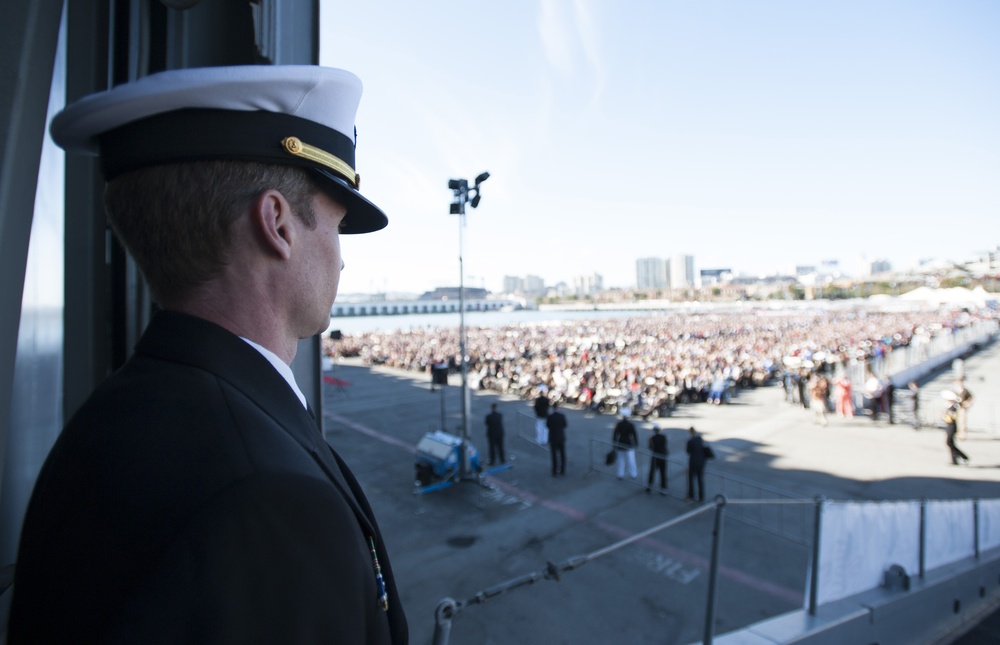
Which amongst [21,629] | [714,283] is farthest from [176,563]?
[714,283]

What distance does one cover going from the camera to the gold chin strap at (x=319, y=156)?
0.90 metres

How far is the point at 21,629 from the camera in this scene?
642 millimetres

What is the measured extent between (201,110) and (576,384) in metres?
19.2

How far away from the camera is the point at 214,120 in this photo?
0.88 m

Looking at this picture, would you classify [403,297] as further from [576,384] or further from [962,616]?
[962,616]

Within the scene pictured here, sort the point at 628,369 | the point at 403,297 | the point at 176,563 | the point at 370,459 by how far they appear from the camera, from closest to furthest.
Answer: the point at 176,563
the point at 370,459
the point at 628,369
the point at 403,297

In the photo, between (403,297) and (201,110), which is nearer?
(201,110)

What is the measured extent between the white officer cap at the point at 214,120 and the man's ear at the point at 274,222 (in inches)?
3.2

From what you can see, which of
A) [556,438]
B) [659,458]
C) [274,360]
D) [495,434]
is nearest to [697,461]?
[659,458]

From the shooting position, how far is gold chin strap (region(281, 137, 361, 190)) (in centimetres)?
90

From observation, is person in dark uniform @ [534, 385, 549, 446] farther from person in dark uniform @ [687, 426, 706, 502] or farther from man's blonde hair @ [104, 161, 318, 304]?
man's blonde hair @ [104, 161, 318, 304]

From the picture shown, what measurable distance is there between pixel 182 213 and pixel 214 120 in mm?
182

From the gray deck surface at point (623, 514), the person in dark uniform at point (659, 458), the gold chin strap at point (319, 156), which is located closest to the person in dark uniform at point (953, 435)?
the gray deck surface at point (623, 514)

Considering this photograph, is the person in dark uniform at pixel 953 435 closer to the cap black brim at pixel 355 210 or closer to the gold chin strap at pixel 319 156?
the cap black brim at pixel 355 210
